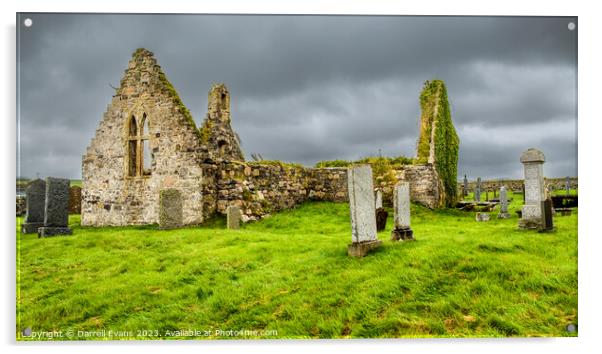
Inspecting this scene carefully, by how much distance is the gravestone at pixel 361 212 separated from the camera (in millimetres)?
7504

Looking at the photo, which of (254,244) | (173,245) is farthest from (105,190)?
(254,244)

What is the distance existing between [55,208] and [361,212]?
753 centimetres

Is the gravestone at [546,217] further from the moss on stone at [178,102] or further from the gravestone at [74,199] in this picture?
the gravestone at [74,199]

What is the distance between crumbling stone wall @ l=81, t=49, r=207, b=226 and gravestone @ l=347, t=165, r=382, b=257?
6.55 metres

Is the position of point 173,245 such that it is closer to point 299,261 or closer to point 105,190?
point 299,261

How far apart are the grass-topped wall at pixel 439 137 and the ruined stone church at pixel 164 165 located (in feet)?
5.69

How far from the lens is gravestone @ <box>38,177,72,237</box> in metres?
10.8

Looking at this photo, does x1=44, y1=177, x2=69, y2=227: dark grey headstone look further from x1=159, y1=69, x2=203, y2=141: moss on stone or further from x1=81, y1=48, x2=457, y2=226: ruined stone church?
x1=159, y1=69, x2=203, y2=141: moss on stone

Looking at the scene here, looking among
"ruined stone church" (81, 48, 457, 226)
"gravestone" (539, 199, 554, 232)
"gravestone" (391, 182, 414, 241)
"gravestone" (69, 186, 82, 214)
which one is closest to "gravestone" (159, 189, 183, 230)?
"ruined stone church" (81, 48, 457, 226)

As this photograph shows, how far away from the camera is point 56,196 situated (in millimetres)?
11008

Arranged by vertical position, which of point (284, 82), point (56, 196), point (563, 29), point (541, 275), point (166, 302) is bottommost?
point (166, 302)

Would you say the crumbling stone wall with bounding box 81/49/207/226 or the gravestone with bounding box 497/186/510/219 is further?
the gravestone with bounding box 497/186/510/219

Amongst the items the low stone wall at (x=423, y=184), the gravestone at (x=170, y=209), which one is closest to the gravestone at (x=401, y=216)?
the gravestone at (x=170, y=209)

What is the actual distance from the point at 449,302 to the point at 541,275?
1611 mm
